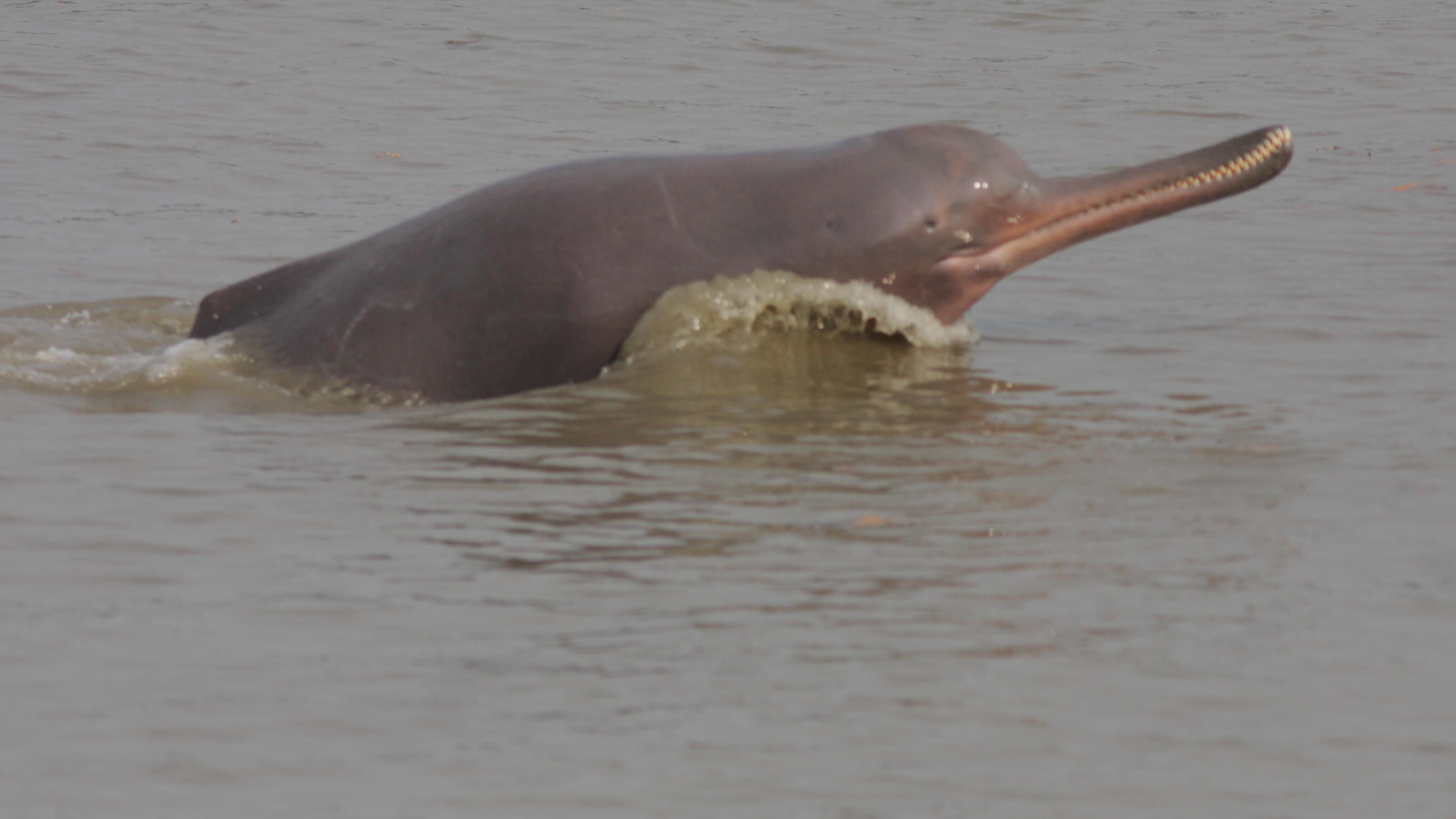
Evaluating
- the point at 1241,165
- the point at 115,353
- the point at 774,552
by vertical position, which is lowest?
the point at 115,353

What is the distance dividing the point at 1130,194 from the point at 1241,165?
549mm

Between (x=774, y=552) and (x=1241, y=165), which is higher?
(x=1241, y=165)

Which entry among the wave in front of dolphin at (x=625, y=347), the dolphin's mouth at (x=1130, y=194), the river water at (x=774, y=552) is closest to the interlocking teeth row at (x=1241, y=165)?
the dolphin's mouth at (x=1130, y=194)

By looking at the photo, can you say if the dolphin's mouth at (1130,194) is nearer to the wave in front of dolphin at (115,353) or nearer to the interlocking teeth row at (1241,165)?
the interlocking teeth row at (1241,165)

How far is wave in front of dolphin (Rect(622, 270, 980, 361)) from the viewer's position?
8.04 metres

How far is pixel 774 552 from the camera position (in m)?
5.90

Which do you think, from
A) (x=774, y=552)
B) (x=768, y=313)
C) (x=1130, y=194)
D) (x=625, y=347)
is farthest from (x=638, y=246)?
(x=774, y=552)

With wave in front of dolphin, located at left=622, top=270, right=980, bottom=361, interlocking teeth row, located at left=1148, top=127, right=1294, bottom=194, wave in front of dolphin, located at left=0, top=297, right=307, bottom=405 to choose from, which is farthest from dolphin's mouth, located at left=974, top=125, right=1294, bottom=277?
wave in front of dolphin, located at left=0, top=297, right=307, bottom=405

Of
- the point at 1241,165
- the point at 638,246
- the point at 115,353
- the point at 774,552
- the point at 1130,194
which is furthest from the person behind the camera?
the point at 115,353

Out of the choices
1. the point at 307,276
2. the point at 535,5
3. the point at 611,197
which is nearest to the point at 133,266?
the point at 307,276

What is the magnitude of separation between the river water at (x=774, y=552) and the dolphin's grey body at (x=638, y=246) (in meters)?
0.29

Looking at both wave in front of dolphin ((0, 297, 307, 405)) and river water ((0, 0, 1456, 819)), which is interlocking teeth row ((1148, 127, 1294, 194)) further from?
wave in front of dolphin ((0, 297, 307, 405))

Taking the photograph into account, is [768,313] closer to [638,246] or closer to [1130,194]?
[638,246]

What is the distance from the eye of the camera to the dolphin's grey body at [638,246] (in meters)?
8.01
